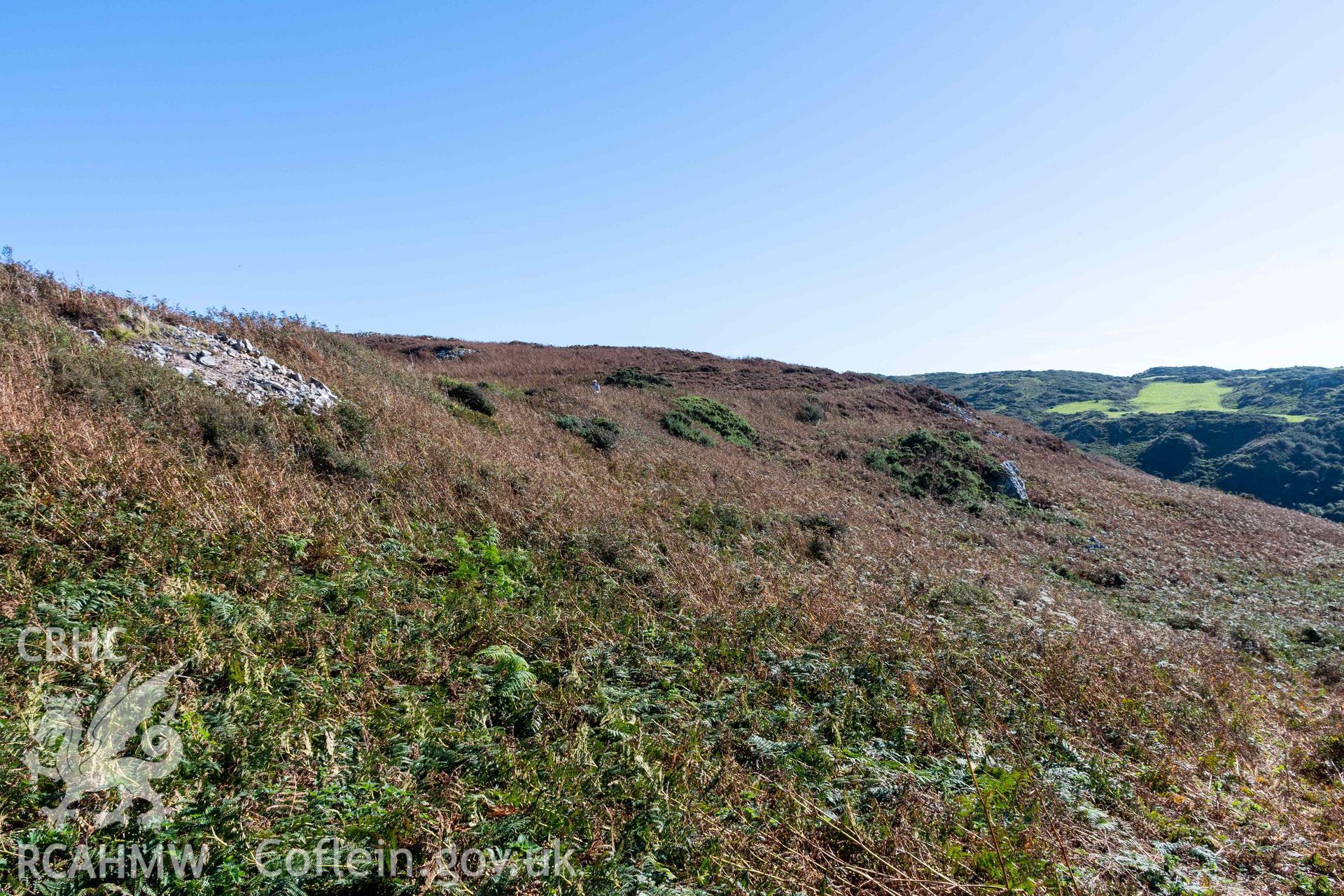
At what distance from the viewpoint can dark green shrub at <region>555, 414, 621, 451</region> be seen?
47.8ft

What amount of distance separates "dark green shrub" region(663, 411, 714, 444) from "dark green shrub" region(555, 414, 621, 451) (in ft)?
10.6

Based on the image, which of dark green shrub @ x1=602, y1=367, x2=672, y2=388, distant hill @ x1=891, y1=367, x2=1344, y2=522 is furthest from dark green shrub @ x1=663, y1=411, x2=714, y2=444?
distant hill @ x1=891, y1=367, x2=1344, y2=522

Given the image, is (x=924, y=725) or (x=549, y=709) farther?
(x=924, y=725)

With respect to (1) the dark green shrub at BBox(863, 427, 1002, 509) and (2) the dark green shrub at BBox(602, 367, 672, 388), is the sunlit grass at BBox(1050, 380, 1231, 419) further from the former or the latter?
(2) the dark green shrub at BBox(602, 367, 672, 388)

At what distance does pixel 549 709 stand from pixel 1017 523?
17.5m

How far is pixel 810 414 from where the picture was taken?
90.3ft

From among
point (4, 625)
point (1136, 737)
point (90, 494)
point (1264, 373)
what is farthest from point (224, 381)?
point (1264, 373)

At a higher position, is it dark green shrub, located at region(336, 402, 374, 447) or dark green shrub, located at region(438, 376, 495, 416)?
dark green shrub, located at region(438, 376, 495, 416)

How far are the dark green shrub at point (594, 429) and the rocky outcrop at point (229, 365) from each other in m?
5.80

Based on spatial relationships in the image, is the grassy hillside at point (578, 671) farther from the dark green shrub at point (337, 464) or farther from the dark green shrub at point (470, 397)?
the dark green shrub at point (470, 397)

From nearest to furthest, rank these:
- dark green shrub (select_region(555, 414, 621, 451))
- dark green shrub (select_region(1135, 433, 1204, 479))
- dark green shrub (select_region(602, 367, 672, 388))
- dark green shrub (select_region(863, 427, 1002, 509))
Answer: dark green shrub (select_region(555, 414, 621, 451)) < dark green shrub (select_region(863, 427, 1002, 509)) < dark green shrub (select_region(602, 367, 672, 388)) < dark green shrub (select_region(1135, 433, 1204, 479))

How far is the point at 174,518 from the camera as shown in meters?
5.75

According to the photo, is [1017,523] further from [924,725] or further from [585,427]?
[924,725]

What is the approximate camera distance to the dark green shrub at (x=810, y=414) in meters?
27.3
